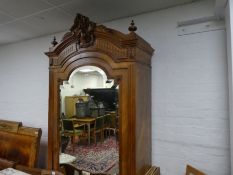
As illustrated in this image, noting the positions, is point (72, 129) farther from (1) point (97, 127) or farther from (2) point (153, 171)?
(2) point (153, 171)

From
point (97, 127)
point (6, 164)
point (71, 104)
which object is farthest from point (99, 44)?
point (6, 164)

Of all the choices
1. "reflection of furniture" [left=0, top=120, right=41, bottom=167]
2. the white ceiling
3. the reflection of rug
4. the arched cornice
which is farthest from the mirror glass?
the white ceiling

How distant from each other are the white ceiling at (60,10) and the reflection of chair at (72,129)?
1.07 m

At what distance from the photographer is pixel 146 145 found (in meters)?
1.69

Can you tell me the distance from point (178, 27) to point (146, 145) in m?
1.12

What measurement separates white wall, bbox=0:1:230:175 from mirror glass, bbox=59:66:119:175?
49cm

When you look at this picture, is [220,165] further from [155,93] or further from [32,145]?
[32,145]

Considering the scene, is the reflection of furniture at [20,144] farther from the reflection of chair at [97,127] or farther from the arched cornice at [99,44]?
the arched cornice at [99,44]

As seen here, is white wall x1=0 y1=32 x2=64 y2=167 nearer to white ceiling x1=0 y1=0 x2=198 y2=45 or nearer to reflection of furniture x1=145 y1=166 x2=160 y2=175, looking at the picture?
white ceiling x1=0 y1=0 x2=198 y2=45

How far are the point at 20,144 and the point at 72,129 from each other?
0.82m

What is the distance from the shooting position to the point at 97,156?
1699 millimetres

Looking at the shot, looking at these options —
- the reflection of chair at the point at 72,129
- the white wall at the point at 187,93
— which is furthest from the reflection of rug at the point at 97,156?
the white wall at the point at 187,93

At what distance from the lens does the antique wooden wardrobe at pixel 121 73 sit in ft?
4.72

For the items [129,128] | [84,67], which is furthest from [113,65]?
[129,128]
